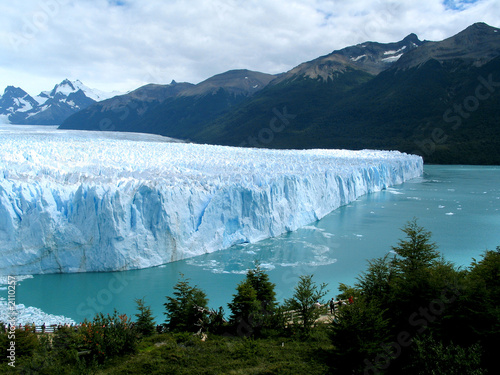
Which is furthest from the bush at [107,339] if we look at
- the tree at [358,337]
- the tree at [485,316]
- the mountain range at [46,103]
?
the mountain range at [46,103]

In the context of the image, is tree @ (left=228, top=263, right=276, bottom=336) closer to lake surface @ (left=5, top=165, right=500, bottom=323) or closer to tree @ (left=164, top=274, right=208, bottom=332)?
tree @ (left=164, top=274, right=208, bottom=332)

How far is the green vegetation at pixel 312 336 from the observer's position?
18.6 ft

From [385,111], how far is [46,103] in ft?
440

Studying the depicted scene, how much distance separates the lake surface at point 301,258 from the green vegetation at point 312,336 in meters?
1.93

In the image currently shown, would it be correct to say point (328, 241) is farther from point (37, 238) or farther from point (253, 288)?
point (37, 238)

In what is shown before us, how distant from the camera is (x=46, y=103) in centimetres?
14962

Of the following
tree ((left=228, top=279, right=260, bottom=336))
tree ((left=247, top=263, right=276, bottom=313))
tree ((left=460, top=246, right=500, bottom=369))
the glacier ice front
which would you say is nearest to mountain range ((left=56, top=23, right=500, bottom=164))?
the glacier ice front

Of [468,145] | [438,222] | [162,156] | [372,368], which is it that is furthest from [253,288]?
[468,145]

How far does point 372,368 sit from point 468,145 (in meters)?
49.3

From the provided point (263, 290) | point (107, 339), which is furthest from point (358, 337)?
point (107, 339)

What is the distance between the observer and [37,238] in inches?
453

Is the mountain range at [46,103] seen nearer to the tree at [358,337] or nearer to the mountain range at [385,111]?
the mountain range at [385,111]

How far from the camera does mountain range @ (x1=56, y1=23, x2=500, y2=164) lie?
50688 mm

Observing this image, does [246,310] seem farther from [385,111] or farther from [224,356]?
[385,111]
